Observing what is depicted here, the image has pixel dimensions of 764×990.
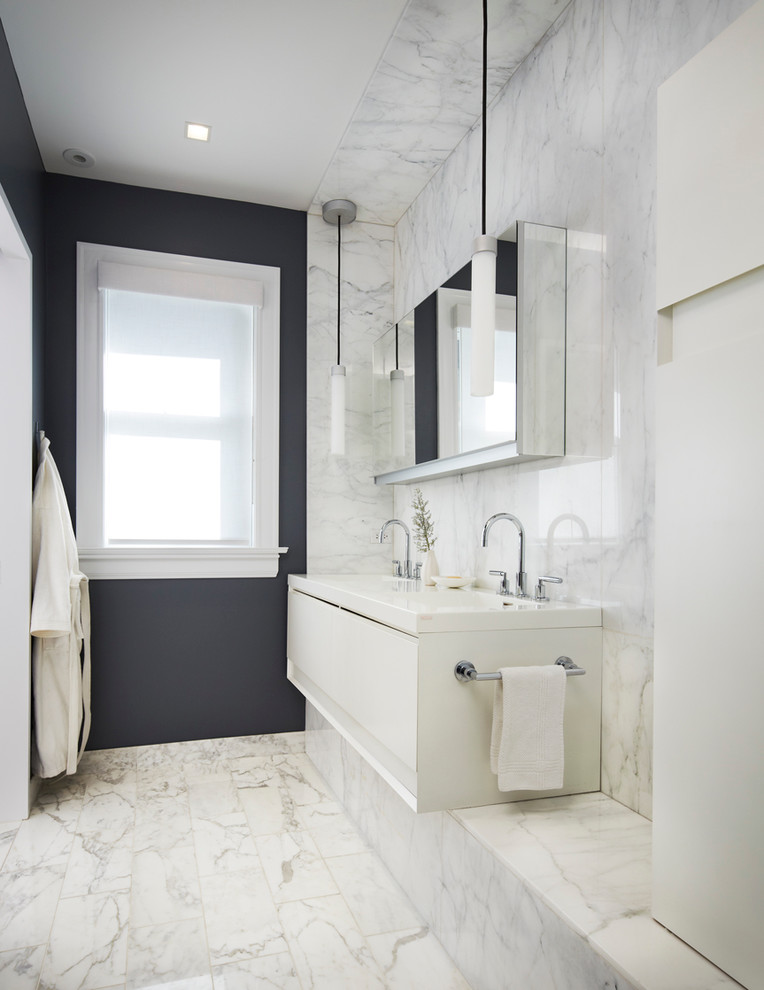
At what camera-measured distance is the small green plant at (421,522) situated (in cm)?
296

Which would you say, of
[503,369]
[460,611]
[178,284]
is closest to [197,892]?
[460,611]

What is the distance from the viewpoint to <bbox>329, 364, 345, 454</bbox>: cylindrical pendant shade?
3.06 meters

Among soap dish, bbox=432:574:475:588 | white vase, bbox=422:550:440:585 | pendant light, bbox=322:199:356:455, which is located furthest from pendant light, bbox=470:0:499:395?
pendant light, bbox=322:199:356:455

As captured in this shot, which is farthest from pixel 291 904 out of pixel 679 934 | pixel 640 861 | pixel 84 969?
pixel 679 934

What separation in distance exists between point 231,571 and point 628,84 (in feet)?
8.16

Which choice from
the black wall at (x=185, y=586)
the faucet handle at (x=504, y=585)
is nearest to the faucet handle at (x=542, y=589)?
the faucet handle at (x=504, y=585)

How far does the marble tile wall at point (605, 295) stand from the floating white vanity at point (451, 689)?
8 centimetres

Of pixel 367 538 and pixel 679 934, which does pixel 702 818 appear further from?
pixel 367 538

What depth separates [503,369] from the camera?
2.14 m

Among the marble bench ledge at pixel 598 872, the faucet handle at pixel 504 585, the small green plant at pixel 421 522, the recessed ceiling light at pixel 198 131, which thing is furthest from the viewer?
the small green plant at pixel 421 522

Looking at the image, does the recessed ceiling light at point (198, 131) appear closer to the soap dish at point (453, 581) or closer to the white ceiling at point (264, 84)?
the white ceiling at point (264, 84)

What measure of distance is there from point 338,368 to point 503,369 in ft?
3.58

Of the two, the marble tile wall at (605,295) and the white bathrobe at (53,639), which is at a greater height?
the marble tile wall at (605,295)

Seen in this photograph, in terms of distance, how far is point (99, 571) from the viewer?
3.19m
